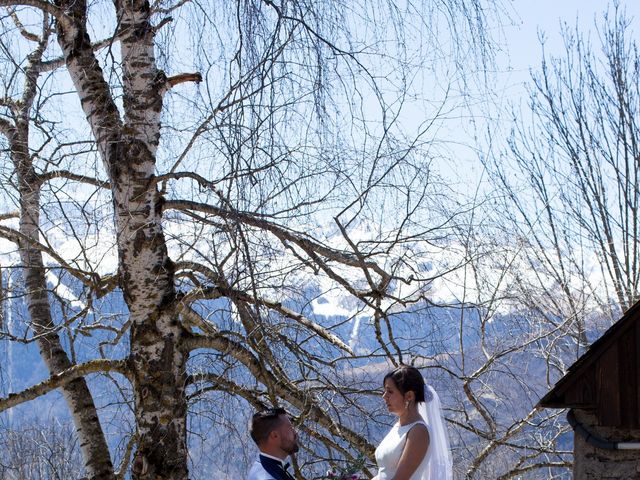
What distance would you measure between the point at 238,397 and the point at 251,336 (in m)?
1.34

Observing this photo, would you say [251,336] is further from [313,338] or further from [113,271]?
[113,271]

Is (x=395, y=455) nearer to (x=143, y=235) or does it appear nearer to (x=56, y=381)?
(x=143, y=235)

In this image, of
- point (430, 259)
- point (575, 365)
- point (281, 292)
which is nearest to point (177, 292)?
point (281, 292)

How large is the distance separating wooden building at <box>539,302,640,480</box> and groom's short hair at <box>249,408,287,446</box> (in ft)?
13.1

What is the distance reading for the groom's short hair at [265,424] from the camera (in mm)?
3559

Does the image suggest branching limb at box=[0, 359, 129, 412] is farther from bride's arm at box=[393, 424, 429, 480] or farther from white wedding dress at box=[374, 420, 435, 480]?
bride's arm at box=[393, 424, 429, 480]

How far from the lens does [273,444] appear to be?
354cm

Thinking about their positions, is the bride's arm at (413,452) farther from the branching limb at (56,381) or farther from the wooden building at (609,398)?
the wooden building at (609,398)

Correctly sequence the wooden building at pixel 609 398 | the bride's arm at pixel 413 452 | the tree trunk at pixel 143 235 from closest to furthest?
1. the bride's arm at pixel 413 452
2. the tree trunk at pixel 143 235
3. the wooden building at pixel 609 398

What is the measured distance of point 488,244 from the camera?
17.9 ft

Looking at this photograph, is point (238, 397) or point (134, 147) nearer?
point (134, 147)

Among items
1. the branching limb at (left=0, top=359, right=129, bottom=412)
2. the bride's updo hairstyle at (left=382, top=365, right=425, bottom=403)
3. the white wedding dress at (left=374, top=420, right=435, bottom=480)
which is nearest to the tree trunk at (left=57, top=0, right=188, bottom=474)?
the branching limb at (left=0, top=359, right=129, bottom=412)

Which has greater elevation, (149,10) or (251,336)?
(149,10)

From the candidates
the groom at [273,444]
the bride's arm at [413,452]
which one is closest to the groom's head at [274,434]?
the groom at [273,444]
